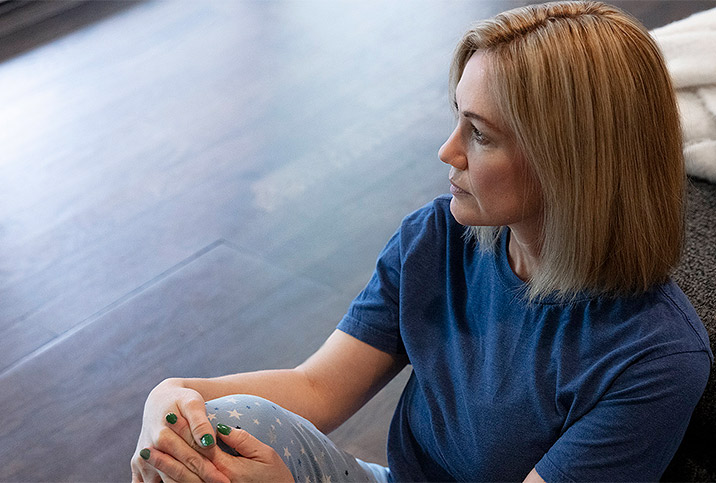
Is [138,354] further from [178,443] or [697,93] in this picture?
[697,93]

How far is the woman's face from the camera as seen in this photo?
2.77 feet

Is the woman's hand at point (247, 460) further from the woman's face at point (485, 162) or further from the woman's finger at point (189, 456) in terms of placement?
the woman's face at point (485, 162)

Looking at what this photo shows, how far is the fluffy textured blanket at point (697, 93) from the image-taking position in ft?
4.18

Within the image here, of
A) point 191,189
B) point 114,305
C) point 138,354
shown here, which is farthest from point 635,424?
point 191,189

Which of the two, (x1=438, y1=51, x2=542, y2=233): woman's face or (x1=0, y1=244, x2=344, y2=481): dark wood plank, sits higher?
(x1=438, y1=51, x2=542, y2=233): woman's face

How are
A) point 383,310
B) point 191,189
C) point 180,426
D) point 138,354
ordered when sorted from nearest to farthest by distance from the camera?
point 180,426, point 383,310, point 138,354, point 191,189

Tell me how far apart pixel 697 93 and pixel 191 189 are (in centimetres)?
158

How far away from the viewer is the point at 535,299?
0.92 meters

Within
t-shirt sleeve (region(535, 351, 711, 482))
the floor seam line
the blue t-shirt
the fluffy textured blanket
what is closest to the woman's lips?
the blue t-shirt

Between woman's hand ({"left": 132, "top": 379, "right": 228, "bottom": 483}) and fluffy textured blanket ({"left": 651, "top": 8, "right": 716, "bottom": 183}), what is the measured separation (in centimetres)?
85

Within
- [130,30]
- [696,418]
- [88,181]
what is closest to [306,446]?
[696,418]

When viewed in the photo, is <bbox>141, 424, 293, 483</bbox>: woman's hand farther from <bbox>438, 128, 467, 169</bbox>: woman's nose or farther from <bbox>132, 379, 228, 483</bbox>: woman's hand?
<bbox>438, 128, 467, 169</bbox>: woman's nose

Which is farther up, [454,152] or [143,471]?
[454,152]

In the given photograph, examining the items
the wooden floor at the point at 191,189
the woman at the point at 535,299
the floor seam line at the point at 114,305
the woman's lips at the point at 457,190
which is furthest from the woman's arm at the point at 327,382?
the floor seam line at the point at 114,305
